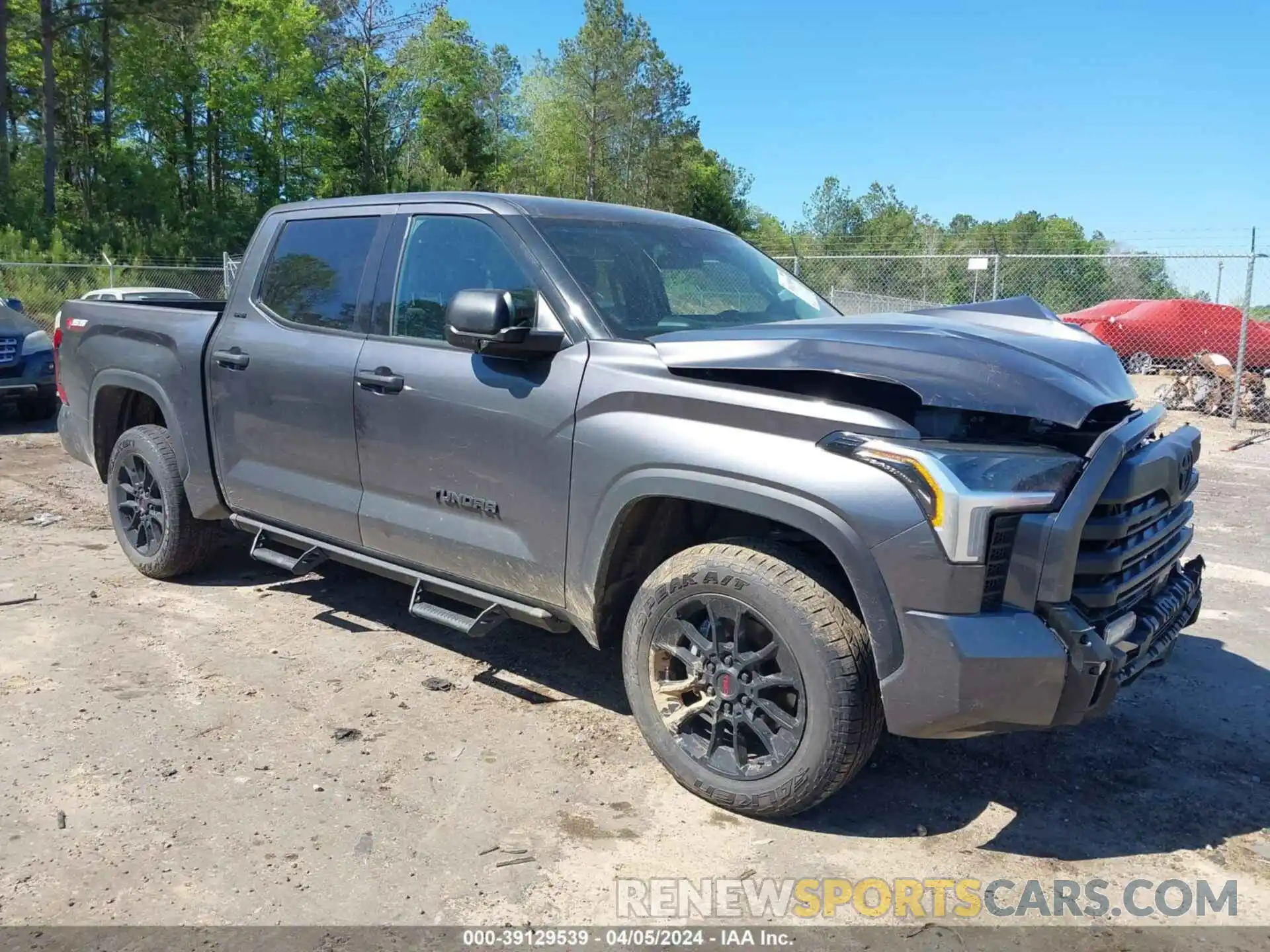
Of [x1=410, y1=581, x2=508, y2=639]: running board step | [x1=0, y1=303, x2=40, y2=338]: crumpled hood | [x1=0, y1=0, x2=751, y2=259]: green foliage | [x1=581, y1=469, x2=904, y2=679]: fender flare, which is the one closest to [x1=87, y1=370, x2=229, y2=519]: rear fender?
[x1=410, y1=581, x2=508, y2=639]: running board step

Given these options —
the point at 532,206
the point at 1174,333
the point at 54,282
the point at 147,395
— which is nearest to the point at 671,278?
the point at 532,206

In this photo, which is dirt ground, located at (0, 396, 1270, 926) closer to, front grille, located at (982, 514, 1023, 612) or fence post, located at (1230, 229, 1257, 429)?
front grille, located at (982, 514, 1023, 612)

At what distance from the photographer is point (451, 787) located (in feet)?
10.7

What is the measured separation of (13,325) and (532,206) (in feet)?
29.4

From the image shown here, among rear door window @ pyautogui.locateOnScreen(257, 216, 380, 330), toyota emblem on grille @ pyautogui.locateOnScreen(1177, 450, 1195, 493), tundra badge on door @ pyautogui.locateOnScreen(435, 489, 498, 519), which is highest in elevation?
rear door window @ pyautogui.locateOnScreen(257, 216, 380, 330)

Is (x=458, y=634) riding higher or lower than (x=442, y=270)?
lower

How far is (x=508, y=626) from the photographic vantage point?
4.80m

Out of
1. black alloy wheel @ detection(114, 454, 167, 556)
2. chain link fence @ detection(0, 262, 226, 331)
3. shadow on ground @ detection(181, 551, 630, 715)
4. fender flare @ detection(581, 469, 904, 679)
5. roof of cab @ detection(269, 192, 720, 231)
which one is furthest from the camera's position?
chain link fence @ detection(0, 262, 226, 331)

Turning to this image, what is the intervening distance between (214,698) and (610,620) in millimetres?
1692

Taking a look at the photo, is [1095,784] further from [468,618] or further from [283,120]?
[283,120]

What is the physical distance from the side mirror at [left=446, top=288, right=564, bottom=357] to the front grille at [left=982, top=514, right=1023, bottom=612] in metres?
1.58

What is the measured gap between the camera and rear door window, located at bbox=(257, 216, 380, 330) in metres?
4.22

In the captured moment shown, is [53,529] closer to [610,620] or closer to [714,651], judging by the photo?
[610,620]

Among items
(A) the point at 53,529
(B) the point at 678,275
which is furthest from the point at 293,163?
(B) the point at 678,275
